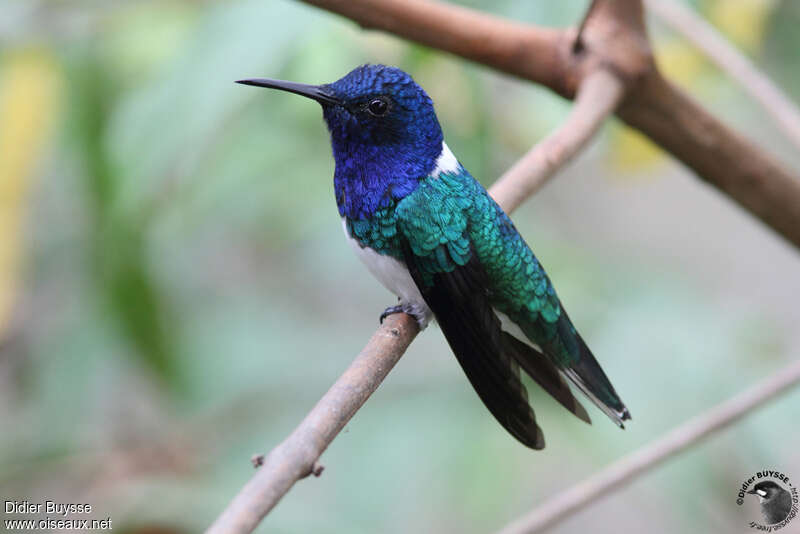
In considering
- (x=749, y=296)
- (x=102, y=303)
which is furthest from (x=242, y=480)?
(x=749, y=296)

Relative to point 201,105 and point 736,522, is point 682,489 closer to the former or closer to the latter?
point 736,522

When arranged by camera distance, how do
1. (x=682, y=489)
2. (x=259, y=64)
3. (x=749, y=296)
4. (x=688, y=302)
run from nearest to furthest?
(x=259, y=64) → (x=682, y=489) → (x=688, y=302) → (x=749, y=296)

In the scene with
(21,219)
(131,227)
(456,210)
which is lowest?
(456,210)

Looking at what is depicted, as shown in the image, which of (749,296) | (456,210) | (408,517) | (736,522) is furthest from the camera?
(749,296)

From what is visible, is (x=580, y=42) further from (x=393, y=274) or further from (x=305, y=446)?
(x=305, y=446)

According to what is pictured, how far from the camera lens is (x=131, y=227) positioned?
2.30 meters

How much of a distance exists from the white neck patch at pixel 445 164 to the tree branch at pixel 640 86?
0.83 ft

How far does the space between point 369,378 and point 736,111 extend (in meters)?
2.95

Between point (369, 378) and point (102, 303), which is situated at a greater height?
point (102, 303)

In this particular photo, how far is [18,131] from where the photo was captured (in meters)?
2.45

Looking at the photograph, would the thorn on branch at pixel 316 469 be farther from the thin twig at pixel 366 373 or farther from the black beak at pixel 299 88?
the black beak at pixel 299 88

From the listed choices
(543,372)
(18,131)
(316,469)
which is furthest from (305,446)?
(18,131)

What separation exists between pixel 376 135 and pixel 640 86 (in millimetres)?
593

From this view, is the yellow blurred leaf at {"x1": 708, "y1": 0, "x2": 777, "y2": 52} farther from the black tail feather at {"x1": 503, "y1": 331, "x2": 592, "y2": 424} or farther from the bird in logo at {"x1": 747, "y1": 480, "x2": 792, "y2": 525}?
the bird in logo at {"x1": 747, "y1": 480, "x2": 792, "y2": 525}
